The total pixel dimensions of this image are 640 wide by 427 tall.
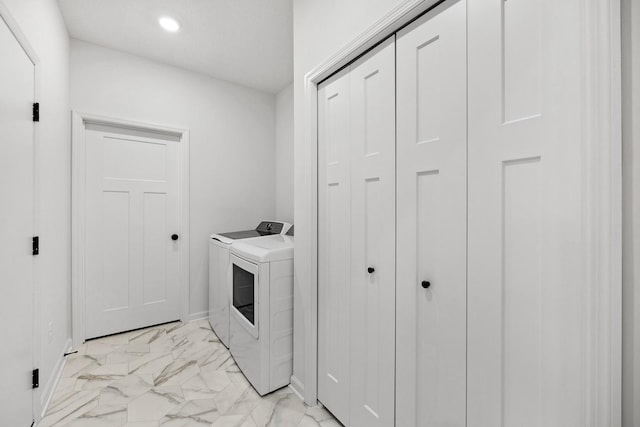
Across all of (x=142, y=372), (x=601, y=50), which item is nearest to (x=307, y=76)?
(x=601, y=50)

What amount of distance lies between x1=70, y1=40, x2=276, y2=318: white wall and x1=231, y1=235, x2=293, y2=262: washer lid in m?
1.13

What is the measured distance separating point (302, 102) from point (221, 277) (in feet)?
5.36

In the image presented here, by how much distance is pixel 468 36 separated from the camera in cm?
93

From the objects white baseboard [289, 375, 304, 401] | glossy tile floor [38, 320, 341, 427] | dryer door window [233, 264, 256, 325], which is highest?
dryer door window [233, 264, 256, 325]

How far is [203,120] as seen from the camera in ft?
9.76

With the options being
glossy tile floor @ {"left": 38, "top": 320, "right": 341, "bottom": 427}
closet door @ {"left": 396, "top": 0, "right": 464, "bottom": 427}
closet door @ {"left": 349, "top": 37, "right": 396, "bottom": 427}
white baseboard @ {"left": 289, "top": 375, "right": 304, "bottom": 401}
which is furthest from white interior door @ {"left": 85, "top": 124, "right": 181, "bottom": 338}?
closet door @ {"left": 396, "top": 0, "right": 464, "bottom": 427}

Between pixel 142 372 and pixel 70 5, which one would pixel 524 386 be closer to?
pixel 142 372

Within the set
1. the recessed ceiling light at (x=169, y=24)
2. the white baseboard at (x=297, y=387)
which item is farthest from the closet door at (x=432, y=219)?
the recessed ceiling light at (x=169, y=24)

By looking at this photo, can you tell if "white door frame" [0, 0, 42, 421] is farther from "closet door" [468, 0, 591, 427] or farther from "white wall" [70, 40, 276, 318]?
"closet door" [468, 0, 591, 427]

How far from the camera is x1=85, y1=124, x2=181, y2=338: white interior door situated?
2486 mm

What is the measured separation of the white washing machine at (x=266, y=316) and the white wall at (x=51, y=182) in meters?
1.13

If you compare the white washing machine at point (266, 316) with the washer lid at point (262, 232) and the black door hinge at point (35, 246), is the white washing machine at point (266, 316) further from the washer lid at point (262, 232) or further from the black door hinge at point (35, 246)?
the black door hinge at point (35, 246)

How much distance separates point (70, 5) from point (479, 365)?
328 centimetres

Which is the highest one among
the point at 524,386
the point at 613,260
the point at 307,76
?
the point at 307,76
